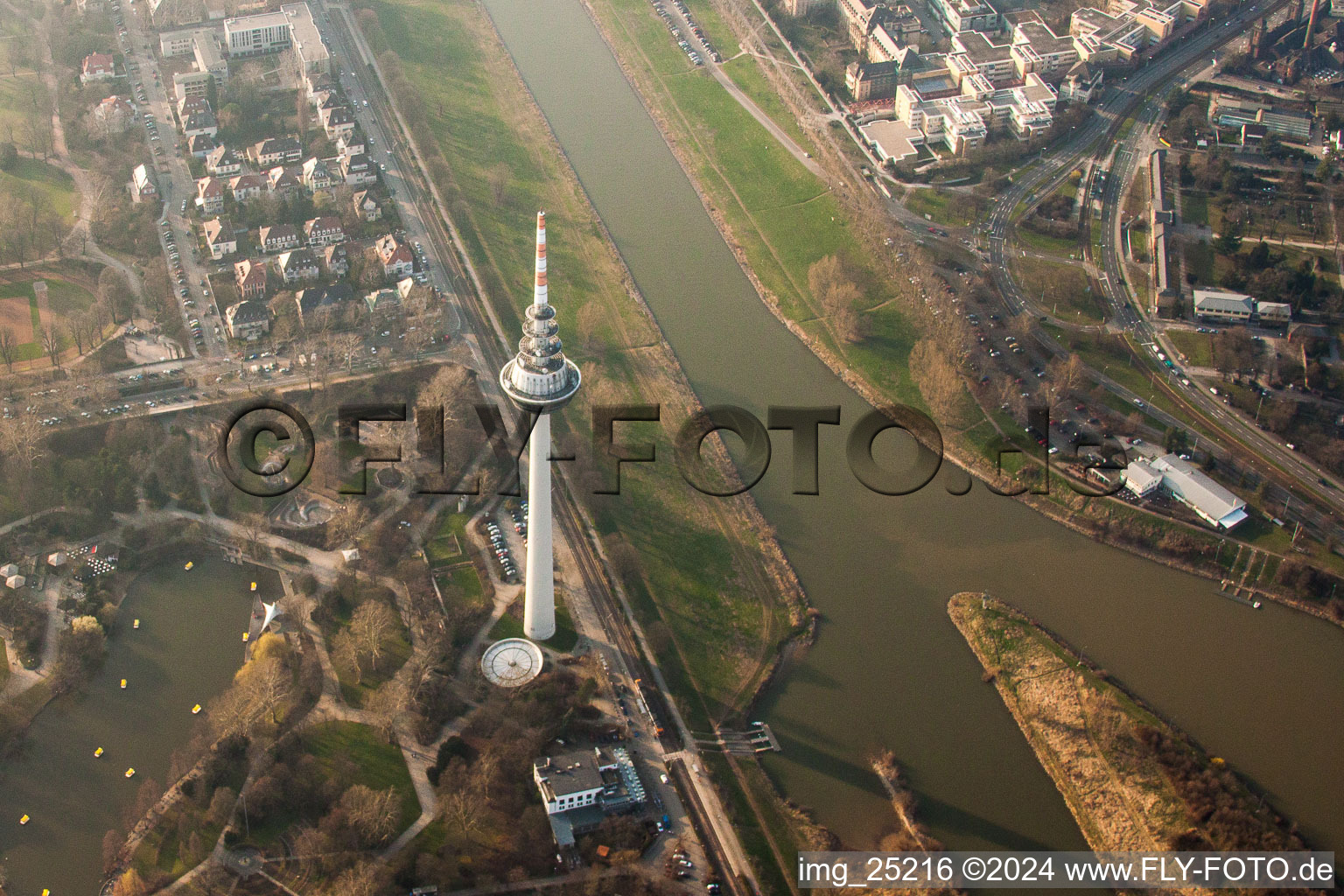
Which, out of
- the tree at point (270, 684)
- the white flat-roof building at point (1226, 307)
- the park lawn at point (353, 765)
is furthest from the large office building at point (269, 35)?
the white flat-roof building at point (1226, 307)

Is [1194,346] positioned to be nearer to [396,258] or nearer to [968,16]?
[968,16]

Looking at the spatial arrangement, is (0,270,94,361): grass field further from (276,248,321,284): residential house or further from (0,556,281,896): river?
(0,556,281,896): river

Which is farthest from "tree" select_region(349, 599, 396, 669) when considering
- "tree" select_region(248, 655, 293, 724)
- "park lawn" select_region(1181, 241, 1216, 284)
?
"park lawn" select_region(1181, 241, 1216, 284)

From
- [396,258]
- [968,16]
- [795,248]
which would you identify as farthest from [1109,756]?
[968,16]

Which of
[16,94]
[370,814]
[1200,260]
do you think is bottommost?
Result: [370,814]

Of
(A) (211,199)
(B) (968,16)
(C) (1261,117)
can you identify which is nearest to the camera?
(A) (211,199)

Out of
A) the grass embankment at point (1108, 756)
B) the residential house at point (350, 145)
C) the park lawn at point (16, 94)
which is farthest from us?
the park lawn at point (16, 94)

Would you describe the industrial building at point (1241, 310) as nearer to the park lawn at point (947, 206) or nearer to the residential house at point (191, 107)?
the park lawn at point (947, 206)
